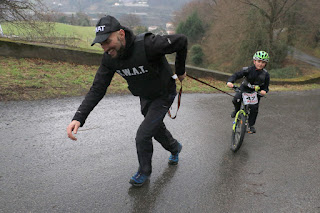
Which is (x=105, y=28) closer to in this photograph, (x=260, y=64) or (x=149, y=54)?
(x=149, y=54)

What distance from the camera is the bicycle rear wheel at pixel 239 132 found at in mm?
4191

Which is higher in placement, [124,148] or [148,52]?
[148,52]

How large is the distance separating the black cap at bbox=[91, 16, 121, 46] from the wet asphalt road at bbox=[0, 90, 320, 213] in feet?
6.03

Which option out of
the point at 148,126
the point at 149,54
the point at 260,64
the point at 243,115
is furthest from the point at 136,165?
the point at 260,64

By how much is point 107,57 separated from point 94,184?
64.0 inches

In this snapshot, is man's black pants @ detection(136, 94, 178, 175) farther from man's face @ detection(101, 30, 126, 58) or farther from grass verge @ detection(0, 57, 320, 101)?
grass verge @ detection(0, 57, 320, 101)

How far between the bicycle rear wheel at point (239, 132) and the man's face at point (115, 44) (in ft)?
8.38

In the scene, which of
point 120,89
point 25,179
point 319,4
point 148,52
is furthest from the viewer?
point 319,4

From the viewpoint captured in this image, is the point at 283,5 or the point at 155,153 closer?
the point at 155,153

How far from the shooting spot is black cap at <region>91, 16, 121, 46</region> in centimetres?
244

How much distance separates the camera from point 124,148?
4234mm

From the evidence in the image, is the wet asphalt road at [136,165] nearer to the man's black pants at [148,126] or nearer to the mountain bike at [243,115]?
the mountain bike at [243,115]

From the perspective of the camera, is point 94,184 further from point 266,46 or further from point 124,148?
point 266,46

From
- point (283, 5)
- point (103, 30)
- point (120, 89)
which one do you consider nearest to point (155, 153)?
point (103, 30)
